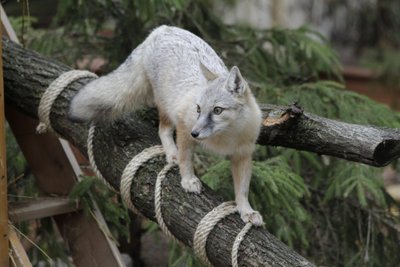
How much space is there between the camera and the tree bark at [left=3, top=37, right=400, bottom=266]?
2867mm

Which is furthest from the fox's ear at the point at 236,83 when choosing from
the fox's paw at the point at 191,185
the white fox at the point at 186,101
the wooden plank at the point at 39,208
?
the wooden plank at the point at 39,208

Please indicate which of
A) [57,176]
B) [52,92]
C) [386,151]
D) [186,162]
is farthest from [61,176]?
[386,151]

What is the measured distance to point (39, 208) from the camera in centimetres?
383

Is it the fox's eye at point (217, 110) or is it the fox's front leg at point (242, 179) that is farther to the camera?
the fox's front leg at point (242, 179)

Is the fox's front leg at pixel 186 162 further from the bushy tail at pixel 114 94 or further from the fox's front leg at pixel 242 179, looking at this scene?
the bushy tail at pixel 114 94

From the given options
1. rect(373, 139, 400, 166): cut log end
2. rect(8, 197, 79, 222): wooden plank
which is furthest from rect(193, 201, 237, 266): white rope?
rect(8, 197, 79, 222): wooden plank

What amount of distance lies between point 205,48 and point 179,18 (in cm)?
171

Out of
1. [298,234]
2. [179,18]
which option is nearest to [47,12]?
[179,18]

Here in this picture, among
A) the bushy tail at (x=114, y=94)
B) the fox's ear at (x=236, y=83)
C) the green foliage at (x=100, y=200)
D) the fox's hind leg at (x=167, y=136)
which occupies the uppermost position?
the fox's ear at (x=236, y=83)

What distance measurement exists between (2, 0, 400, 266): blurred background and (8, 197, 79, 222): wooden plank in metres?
0.10

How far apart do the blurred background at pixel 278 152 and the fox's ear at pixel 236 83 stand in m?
0.71

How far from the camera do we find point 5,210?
11.0 ft

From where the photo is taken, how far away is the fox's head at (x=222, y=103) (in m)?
2.96

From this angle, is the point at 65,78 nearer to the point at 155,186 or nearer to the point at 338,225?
the point at 155,186
